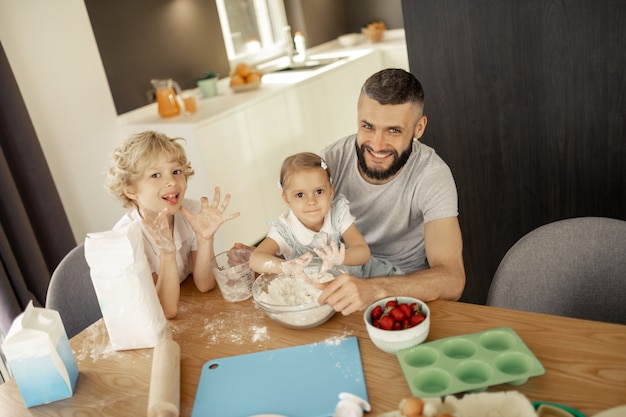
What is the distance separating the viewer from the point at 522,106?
2.20 meters

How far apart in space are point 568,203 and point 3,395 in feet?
6.45

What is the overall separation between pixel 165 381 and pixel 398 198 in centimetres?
97

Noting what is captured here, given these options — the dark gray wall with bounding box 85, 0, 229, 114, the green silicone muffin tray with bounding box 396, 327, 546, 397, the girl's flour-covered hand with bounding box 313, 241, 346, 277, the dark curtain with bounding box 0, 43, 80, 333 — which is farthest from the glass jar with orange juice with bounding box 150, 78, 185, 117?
the green silicone muffin tray with bounding box 396, 327, 546, 397

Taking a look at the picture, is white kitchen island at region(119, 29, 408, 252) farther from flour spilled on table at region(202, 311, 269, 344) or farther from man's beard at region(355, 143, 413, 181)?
flour spilled on table at region(202, 311, 269, 344)

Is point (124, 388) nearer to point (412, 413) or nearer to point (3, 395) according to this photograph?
point (3, 395)

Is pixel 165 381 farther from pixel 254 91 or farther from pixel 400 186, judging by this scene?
pixel 254 91

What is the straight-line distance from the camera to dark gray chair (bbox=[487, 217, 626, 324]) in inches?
59.8

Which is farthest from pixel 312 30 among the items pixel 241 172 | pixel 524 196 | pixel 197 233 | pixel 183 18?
pixel 197 233

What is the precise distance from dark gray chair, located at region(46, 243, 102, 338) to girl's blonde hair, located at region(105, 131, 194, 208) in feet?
0.87

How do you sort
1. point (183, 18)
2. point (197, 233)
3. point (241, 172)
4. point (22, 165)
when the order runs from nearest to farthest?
point (197, 233)
point (22, 165)
point (241, 172)
point (183, 18)

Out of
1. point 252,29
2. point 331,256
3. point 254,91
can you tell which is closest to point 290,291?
point 331,256

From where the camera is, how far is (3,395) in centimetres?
134

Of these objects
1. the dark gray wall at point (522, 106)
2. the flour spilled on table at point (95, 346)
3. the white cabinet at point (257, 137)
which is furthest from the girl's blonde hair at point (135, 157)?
the white cabinet at point (257, 137)

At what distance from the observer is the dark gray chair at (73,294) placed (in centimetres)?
180
